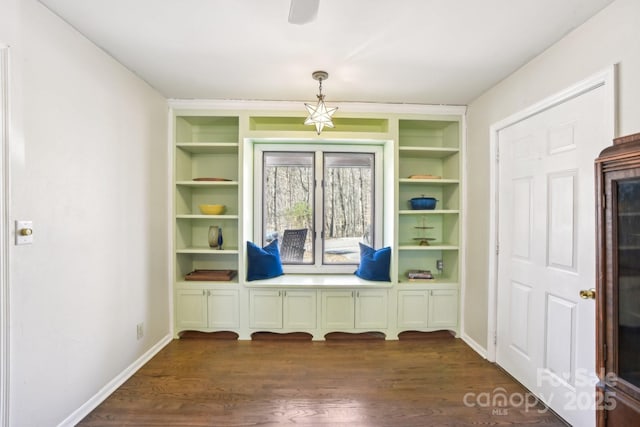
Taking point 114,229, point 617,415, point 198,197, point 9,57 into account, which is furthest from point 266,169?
point 617,415

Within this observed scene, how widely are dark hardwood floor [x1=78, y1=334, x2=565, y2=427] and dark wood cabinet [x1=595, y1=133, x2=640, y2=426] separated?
0.97 m

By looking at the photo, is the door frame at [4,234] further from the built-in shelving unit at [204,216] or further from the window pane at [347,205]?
the window pane at [347,205]

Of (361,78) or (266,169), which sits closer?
→ (361,78)

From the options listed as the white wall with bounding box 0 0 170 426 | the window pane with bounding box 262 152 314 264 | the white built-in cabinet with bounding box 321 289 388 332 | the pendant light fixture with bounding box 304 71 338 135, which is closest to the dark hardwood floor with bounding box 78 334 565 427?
the white built-in cabinet with bounding box 321 289 388 332

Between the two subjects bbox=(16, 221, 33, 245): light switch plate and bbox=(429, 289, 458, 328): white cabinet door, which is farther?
bbox=(429, 289, 458, 328): white cabinet door

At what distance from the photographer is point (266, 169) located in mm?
3424

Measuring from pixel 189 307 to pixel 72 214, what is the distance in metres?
1.54

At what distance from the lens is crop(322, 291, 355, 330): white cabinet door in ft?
9.83

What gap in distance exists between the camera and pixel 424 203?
3.15 meters

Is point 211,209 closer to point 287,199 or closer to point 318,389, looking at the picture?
point 287,199

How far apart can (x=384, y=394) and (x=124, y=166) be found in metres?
2.62

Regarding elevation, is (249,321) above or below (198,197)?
below

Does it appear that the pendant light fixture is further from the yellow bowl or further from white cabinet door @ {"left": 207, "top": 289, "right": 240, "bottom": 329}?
white cabinet door @ {"left": 207, "top": 289, "right": 240, "bottom": 329}

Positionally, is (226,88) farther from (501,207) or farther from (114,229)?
(501,207)
